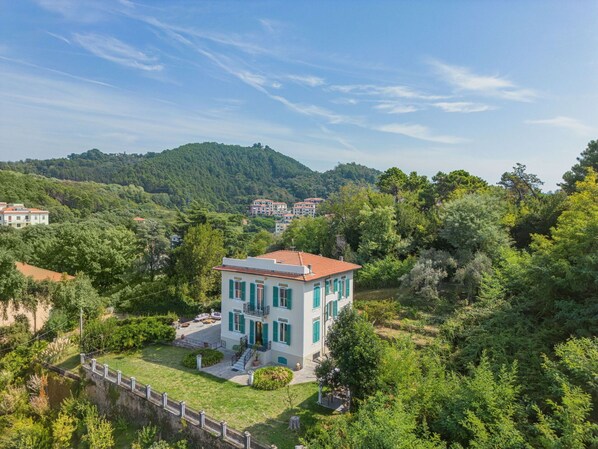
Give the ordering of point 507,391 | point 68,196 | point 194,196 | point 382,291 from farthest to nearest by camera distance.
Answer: point 194,196 < point 68,196 < point 382,291 < point 507,391

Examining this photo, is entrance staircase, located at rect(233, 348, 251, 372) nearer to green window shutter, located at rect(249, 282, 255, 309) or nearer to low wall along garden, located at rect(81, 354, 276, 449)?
green window shutter, located at rect(249, 282, 255, 309)

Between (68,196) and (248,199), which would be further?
(248,199)

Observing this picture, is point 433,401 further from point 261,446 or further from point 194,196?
point 194,196

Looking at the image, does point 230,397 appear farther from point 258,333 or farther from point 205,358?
point 258,333

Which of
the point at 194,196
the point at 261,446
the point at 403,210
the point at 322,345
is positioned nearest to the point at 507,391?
the point at 261,446

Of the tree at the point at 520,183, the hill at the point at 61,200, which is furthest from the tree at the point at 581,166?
the hill at the point at 61,200

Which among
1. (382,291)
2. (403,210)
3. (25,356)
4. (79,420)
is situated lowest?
(79,420)
